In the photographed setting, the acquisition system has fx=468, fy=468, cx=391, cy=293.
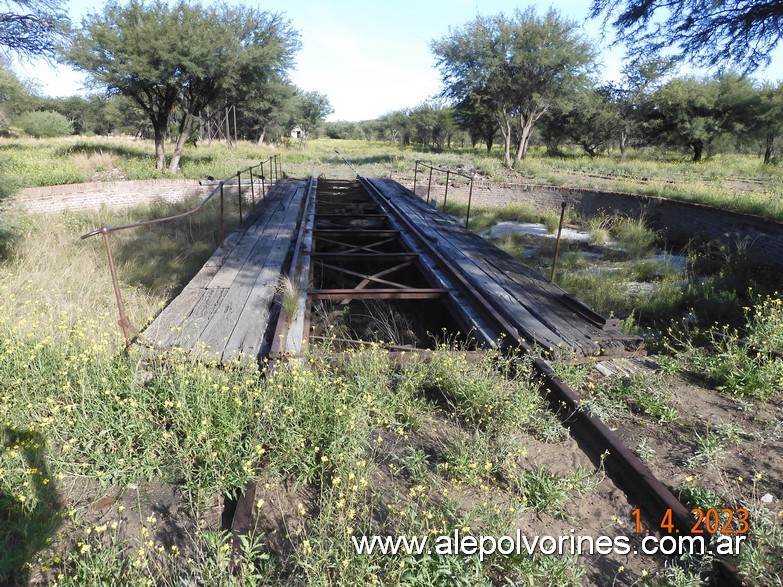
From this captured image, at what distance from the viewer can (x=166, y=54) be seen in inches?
608

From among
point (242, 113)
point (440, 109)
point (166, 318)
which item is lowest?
point (166, 318)

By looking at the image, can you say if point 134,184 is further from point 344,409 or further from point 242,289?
point 344,409

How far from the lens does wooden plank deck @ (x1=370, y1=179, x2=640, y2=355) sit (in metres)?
4.43

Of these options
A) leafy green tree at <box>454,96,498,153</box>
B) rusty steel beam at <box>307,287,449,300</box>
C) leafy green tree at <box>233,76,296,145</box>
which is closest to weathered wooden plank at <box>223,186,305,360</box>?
rusty steel beam at <box>307,287,449,300</box>

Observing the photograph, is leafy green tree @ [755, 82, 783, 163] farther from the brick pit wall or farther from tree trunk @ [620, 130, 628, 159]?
the brick pit wall

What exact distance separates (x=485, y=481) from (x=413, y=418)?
70 centimetres

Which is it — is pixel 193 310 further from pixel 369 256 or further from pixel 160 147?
pixel 160 147

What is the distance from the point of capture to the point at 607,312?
634 cm

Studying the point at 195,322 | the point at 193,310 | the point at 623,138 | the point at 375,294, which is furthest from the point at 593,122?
the point at 195,322

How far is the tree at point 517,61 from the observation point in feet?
82.3

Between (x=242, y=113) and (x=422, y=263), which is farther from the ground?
(x=242, y=113)

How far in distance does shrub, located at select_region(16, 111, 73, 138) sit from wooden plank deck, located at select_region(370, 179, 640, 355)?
1884 inches

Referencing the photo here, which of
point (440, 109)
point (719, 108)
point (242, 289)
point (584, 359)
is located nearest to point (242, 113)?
point (440, 109)
